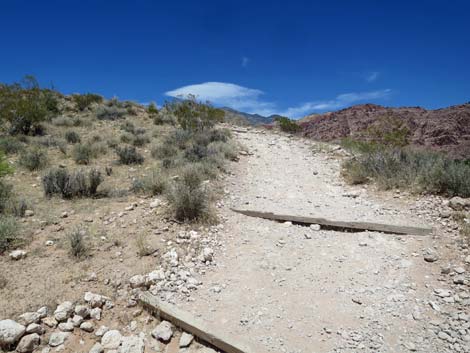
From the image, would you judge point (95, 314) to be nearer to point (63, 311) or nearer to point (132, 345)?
point (63, 311)

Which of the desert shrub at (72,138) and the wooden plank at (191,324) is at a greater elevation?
the desert shrub at (72,138)

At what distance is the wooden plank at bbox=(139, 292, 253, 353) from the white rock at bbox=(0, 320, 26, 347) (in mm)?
1109

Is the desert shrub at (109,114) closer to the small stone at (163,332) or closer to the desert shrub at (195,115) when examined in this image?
the desert shrub at (195,115)

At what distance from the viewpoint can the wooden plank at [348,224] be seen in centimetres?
452

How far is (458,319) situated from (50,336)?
12.9 ft

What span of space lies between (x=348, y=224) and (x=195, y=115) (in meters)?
10.4

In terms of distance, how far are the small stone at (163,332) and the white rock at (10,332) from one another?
119 cm

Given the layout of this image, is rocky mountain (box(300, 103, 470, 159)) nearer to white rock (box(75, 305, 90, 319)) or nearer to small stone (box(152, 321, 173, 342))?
small stone (box(152, 321, 173, 342))

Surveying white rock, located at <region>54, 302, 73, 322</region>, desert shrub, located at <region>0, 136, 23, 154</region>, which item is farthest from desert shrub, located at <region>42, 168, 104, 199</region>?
desert shrub, located at <region>0, 136, 23, 154</region>

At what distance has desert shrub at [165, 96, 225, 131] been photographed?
12.9 metres

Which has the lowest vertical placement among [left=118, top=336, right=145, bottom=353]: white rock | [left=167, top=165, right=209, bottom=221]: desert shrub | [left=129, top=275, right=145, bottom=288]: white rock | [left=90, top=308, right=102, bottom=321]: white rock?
[left=118, top=336, right=145, bottom=353]: white rock

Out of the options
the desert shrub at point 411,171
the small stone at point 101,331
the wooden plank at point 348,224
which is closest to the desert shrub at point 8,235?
the small stone at point 101,331

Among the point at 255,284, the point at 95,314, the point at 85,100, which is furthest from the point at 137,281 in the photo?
the point at 85,100

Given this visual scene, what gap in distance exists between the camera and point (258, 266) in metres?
4.09
